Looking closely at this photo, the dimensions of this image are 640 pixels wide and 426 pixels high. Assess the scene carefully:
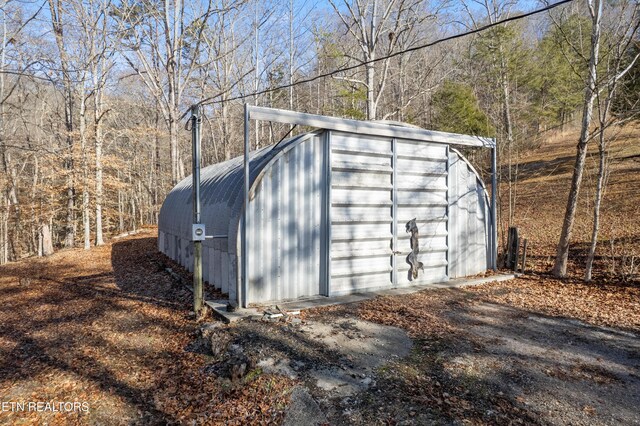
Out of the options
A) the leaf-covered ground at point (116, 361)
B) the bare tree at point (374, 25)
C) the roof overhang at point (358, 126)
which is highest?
the bare tree at point (374, 25)

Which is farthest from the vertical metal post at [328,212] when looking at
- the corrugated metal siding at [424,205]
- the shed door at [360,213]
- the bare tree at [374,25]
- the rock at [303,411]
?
the bare tree at [374,25]

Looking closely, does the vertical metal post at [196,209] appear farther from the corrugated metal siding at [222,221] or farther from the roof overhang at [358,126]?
the roof overhang at [358,126]

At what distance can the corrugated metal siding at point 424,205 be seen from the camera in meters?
8.21

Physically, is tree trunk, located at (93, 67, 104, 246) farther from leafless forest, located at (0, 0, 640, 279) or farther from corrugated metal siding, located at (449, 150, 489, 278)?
corrugated metal siding, located at (449, 150, 489, 278)

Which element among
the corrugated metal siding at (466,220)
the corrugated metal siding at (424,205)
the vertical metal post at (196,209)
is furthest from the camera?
the corrugated metal siding at (466,220)

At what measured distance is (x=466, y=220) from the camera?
9289mm

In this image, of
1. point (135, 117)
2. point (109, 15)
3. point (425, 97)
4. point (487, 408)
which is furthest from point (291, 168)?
point (135, 117)

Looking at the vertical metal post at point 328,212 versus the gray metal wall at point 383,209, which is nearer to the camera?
the vertical metal post at point 328,212

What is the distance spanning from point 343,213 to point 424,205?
2.20m

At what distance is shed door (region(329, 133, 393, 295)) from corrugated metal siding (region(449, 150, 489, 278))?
6.34ft

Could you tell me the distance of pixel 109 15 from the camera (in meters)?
16.9

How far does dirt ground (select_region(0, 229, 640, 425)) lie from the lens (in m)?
3.67

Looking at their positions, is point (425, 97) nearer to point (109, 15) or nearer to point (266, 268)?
point (109, 15)

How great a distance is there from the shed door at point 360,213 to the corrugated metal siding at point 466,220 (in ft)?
6.34
